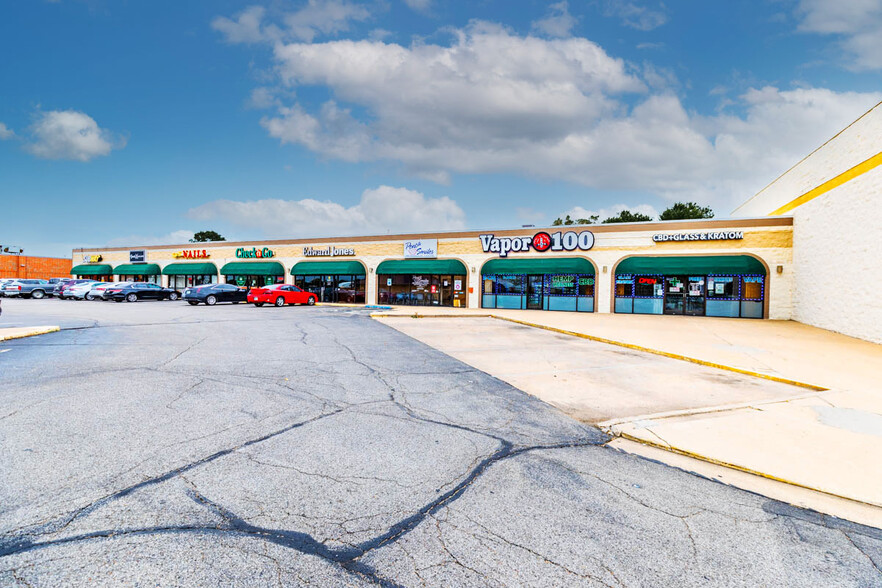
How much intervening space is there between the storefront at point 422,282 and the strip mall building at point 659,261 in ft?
0.26

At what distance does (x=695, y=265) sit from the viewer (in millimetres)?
23578

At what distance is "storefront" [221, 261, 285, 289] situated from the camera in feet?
116

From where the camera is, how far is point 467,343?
13453mm

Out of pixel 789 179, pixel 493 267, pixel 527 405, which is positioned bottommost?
pixel 527 405

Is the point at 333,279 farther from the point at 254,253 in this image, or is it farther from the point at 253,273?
the point at 254,253

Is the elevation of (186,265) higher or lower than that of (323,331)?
higher

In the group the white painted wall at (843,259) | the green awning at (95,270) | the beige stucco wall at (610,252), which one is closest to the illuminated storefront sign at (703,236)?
the beige stucco wall at (610,252)

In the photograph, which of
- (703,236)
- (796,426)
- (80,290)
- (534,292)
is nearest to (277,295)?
(534,292)

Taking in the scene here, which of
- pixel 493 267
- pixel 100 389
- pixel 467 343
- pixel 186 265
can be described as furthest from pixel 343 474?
pixel 186 265

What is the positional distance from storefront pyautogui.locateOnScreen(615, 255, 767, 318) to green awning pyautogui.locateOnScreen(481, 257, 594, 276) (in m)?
2.07

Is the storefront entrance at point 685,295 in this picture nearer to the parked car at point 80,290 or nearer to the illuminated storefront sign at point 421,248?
the illuminated storefront sign at point 421,248

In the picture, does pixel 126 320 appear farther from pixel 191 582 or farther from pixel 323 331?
pixel 191 582

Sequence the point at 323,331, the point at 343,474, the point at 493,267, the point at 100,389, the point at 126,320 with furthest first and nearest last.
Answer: the point at 493,267
the point at 126,320
the point at 323,331
the point at 100,389
the point at 343,474

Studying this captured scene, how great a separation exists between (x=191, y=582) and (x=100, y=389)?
5.60 m
